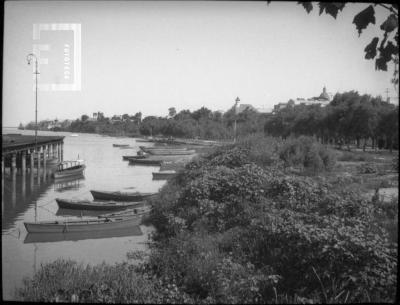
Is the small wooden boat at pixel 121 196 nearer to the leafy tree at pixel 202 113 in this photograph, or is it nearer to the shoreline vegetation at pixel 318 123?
the shoreline vegetation at pixel 318 123

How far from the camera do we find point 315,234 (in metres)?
7.67

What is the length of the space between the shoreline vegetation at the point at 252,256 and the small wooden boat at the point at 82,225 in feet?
7.40

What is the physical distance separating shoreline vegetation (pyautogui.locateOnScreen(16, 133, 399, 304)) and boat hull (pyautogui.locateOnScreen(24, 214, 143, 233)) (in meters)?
2.25

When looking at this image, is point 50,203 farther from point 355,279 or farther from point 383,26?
point 383,26

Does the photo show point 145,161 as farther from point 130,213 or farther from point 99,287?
point 99,287

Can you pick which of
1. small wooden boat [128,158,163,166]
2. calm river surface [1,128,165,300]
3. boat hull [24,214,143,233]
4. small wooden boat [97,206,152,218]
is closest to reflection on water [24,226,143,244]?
calm river surface [1,128,165,300]

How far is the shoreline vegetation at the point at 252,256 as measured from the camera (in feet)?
22.7

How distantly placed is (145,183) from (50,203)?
10222mm

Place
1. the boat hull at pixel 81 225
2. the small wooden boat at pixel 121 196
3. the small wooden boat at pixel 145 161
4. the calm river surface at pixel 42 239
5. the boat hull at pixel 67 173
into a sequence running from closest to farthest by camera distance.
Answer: the calm river surface at pixel 42 239 → the boat hull at pixel 81 225 → the small wooden boat at pixel 121 196 → the boat hull at pixel 67 173 → the small wooden boat at pixel 145 161

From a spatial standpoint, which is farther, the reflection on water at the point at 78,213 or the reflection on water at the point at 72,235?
the reflection on water at the point at 78,213

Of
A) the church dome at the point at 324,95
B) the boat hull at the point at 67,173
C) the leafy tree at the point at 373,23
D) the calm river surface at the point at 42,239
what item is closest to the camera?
the leafy tree at the point at 373,23

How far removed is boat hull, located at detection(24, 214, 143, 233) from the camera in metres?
14.0

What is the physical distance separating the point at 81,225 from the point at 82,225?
0.04m

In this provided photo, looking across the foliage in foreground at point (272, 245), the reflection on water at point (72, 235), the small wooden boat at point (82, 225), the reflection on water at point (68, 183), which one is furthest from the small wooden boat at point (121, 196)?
the foliage in foreground at point (272, 245)
